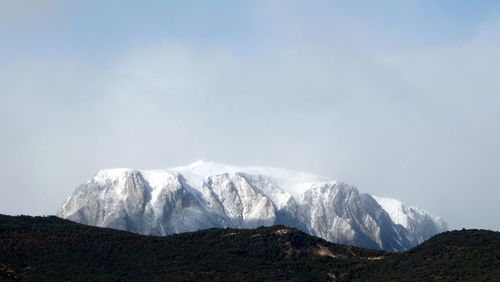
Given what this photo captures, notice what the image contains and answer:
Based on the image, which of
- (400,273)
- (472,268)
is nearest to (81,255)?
(400,273)

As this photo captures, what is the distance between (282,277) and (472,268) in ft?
133

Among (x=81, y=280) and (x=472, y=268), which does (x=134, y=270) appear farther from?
(x=472, y=268)

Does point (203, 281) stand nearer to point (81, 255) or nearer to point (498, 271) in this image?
point (81, 255)

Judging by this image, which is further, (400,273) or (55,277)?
(400,273)

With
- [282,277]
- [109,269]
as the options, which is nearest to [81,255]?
[109,269]

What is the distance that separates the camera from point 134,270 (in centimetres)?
19425

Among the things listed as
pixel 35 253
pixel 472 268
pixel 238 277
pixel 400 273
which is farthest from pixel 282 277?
pixel 35 253

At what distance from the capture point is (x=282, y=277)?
19800 cm

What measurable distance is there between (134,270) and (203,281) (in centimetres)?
1646

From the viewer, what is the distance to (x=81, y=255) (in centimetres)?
19750

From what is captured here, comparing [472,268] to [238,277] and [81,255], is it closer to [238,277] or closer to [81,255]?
[238,277]

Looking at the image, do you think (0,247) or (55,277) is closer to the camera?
(55,277)

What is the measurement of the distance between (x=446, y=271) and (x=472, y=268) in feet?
18.0

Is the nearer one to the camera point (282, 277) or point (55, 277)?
point (55, 277)
